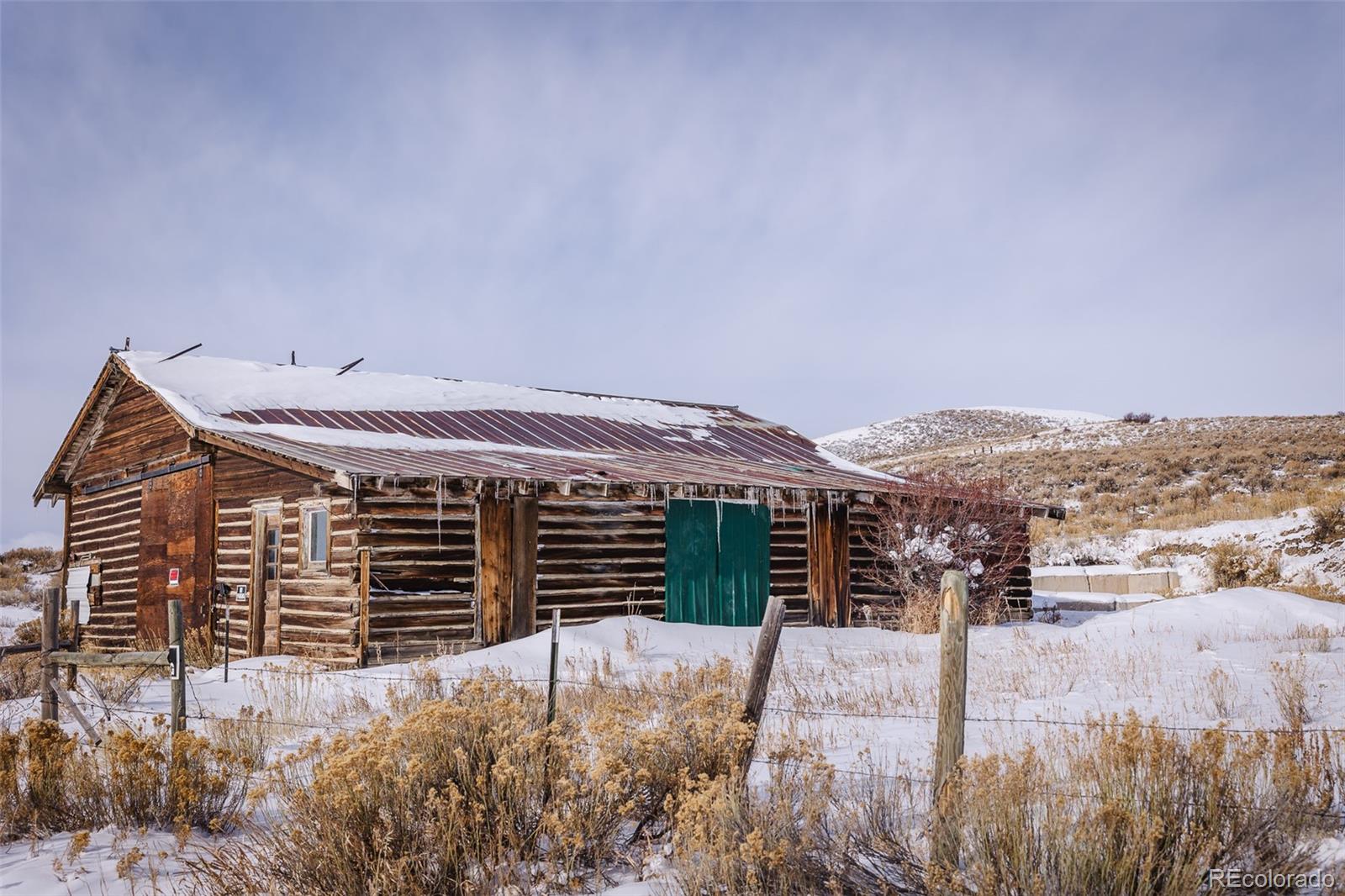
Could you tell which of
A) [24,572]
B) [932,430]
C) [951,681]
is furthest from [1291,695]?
[932,430]

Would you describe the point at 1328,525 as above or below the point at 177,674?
above

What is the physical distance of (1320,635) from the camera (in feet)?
36.3

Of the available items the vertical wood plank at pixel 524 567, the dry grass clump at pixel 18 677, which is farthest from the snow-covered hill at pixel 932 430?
the dry grass clump at pixel 18 677

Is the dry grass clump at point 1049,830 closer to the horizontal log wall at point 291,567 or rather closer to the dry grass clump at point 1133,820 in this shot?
the dry grass clump at point 1133,820

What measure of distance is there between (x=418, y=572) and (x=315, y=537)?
5.50 ft

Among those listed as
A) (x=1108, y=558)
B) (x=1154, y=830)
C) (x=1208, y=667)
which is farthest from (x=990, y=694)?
(x=1108, y=558)

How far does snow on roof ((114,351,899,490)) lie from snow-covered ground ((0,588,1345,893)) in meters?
2.61

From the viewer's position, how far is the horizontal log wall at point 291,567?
12.9 metres

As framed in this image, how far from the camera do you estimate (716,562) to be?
16125 mm

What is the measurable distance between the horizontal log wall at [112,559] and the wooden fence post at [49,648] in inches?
384

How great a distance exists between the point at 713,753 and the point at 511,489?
8755 mm

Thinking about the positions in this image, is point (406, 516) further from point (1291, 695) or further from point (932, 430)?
point (932, 430)

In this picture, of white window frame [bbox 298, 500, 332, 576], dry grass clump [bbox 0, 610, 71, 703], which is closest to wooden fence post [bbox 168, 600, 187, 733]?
dry grass clump [bbox 0, 610, 71, 703]

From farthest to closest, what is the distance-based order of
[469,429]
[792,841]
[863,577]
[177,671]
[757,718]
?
[469,429], [863,577], [177,671], [757,718], [792,841]
